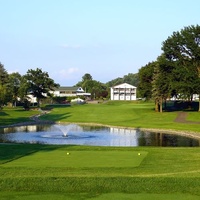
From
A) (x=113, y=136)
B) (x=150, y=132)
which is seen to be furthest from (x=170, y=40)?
(x=113, y=136)

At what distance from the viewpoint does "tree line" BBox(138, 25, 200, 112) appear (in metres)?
73.1

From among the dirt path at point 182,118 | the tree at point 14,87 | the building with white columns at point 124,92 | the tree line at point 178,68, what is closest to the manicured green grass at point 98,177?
the dirt path at point 182,118

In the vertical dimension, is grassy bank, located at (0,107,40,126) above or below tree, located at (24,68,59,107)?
below

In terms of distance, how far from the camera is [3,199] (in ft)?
44.6

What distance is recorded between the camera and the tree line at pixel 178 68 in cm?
7312

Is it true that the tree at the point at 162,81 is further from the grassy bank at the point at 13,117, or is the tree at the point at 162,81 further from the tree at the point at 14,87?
the tree at the point at 14,87

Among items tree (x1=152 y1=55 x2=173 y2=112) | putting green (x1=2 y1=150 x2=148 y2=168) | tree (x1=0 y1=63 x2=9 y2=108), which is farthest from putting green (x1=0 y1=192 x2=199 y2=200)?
tree (x1=0 y1=63 x2=9 y2=108)

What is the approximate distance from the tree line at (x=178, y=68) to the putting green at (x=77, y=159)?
48376 millimetres

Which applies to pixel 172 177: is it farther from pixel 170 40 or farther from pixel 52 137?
pixel 170 40

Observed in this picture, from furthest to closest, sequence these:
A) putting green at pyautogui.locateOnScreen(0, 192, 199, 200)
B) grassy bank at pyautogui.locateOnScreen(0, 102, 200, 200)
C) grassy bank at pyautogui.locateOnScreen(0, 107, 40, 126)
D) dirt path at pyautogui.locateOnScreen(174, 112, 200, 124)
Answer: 1. grassy bank at pyautogui.locateOnScreen(0, 107, 40, 126)
2. dirt path at pyautogui.locateOnScreen(174, 112, 200, 124)
3. grassy bank at pyautogui.locateOnScreen(0, 102, 200, 200)
4. putting green at pyautogui.locateOnScreen(0, 192, 199, 200)

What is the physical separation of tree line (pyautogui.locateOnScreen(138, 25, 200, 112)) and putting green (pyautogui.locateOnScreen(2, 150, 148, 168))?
159ft

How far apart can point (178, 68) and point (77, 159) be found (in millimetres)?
54345

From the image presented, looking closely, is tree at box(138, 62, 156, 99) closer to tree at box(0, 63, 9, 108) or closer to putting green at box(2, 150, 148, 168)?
tree at box(0, 63, 9, 108)

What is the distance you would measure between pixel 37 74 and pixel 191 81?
166ft
